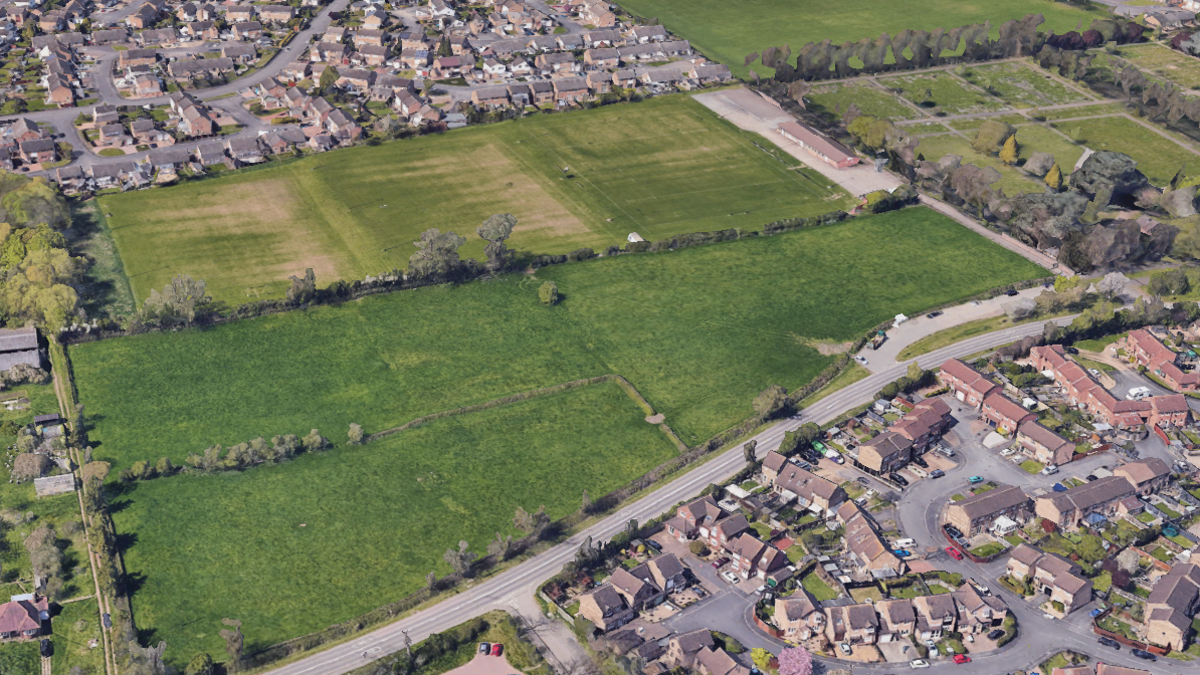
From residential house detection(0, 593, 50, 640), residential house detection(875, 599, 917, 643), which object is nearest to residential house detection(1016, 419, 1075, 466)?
residential house detection(875, 599, 917, 643)

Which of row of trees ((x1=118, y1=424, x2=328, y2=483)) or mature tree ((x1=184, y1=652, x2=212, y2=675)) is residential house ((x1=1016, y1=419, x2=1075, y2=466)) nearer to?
row of trees ((x1=118, y1=424, x2=328, y2=483))

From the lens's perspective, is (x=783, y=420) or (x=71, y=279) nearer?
(x=783, y=420)

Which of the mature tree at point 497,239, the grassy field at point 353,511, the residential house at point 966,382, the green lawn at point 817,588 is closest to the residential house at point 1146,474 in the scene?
the residential house at point 966,382

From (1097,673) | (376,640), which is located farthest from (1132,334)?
(376,640)

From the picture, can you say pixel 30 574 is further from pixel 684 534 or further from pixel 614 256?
pixel 614 256

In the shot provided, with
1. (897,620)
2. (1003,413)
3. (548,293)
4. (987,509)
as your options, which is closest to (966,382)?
(1003,413)

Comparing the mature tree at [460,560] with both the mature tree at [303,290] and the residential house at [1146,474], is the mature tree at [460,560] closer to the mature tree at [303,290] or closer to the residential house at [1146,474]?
the mature tree at [303,290]

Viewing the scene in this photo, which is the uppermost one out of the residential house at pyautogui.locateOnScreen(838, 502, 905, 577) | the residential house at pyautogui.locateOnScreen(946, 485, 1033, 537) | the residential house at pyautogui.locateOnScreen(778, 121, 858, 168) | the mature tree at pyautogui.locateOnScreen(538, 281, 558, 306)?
the residential house at pyautogui.locateOnScreen(946, 485, 1033, 537)

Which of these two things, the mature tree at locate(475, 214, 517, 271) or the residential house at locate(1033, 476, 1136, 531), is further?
the mature tree at locate(475, 214, 517, 271)
